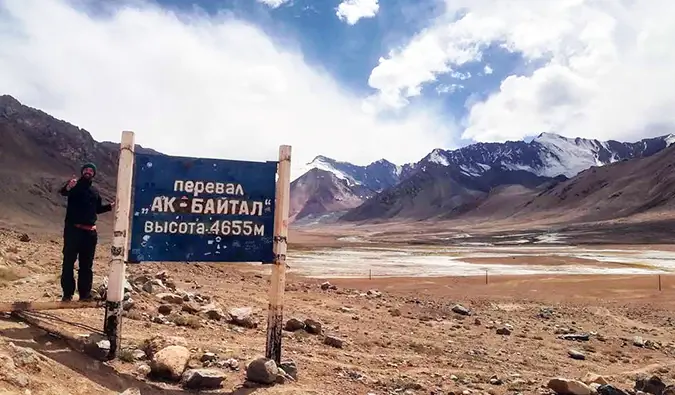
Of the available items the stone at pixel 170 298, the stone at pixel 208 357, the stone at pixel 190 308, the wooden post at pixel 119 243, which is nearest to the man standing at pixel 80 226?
the wooden post at pixel 119 243

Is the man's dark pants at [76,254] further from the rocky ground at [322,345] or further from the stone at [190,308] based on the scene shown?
the stone at [190,308]

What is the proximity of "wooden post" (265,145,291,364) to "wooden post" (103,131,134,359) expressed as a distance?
1.81m

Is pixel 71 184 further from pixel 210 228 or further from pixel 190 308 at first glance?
pixel 190 308

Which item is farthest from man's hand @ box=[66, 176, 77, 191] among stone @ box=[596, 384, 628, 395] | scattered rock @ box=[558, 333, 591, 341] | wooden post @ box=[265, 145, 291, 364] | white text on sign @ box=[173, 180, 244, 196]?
scattered rock @ box=[558, 333, 591, 341]

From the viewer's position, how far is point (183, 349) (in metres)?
7.32

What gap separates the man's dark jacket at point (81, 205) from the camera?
26.2 ft

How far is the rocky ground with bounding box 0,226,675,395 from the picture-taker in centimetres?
678

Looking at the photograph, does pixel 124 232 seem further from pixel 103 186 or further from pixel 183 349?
pixel 103 186

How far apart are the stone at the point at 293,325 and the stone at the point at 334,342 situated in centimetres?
93

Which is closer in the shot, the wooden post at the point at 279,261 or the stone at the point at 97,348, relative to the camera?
the stone at the point at 97,348

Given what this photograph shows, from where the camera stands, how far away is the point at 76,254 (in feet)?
26.6

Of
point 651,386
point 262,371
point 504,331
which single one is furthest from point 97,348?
point 504,331

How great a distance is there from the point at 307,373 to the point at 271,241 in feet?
6.01

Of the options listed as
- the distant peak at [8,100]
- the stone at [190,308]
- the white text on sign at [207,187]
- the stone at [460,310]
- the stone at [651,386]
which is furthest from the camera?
the distant peak at [8,100]
